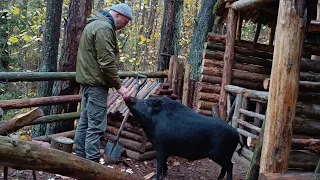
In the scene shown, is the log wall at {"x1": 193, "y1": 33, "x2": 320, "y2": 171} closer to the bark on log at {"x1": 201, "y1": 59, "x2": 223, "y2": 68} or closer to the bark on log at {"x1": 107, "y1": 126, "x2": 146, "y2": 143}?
the bark on log at {"x1": 201, "y1": 59, "x2": 223, "y2": 68}

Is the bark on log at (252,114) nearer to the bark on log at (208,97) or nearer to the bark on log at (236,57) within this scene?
the bark on log at (208,97)

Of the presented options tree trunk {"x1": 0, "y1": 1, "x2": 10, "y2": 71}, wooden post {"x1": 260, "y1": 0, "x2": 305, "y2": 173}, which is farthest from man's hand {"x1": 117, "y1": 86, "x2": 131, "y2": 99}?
tree trunk {"x1": 0, "y1": 1, "x2": 10, "y2": 71}

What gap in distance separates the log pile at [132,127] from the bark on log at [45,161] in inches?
137

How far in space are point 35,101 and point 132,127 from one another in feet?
5.76

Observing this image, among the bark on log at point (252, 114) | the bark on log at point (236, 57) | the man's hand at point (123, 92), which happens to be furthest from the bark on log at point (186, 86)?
the man's hand at point (123, 92)

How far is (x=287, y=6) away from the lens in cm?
381

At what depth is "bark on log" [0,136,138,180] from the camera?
2.29m

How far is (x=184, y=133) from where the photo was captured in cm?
554

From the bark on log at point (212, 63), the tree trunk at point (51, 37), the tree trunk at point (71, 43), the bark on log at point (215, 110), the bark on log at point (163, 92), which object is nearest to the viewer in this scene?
the bark on log at point (163, 92)

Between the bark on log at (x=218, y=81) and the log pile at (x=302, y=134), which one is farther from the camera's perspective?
the bark on log at (x=218, y=81)

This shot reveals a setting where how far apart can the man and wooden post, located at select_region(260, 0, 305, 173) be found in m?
2.08

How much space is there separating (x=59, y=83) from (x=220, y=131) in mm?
3627

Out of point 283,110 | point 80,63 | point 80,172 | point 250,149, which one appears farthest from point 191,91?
point 80,172

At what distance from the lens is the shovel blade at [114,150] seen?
6.21 m
